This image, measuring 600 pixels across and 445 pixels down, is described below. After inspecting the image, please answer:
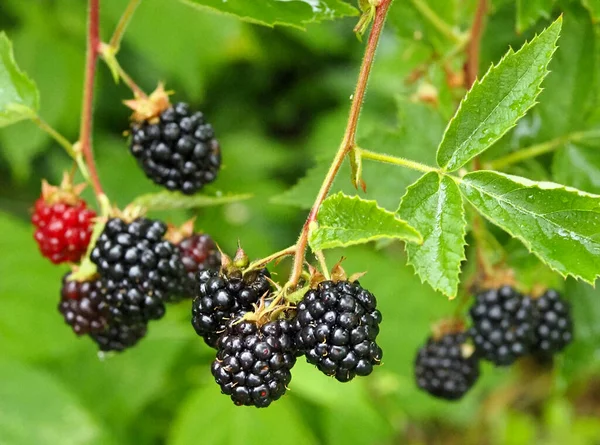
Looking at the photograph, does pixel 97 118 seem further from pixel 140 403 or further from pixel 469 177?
pixel 469 177

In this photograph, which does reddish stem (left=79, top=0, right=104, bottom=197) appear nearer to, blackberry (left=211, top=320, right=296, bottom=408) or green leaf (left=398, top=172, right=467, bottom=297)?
blackberry (left=211, top=320, right=296, bottom=408)

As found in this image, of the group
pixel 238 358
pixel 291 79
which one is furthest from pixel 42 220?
pixel 291 79

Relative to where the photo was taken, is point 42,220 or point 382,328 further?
point 382,328

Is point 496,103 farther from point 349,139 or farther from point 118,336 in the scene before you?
point 118,336

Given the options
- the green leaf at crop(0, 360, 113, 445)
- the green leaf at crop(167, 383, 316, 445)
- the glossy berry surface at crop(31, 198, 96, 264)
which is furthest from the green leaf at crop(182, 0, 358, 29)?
the green leaf at crop(167, 383, 316, 445)

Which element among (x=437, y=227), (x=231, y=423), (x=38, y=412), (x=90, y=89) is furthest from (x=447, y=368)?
(x=38, y=412)

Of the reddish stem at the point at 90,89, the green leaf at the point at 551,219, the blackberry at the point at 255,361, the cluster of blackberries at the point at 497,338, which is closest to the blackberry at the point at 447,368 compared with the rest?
the cluster of blackberries at the point at 497,338
